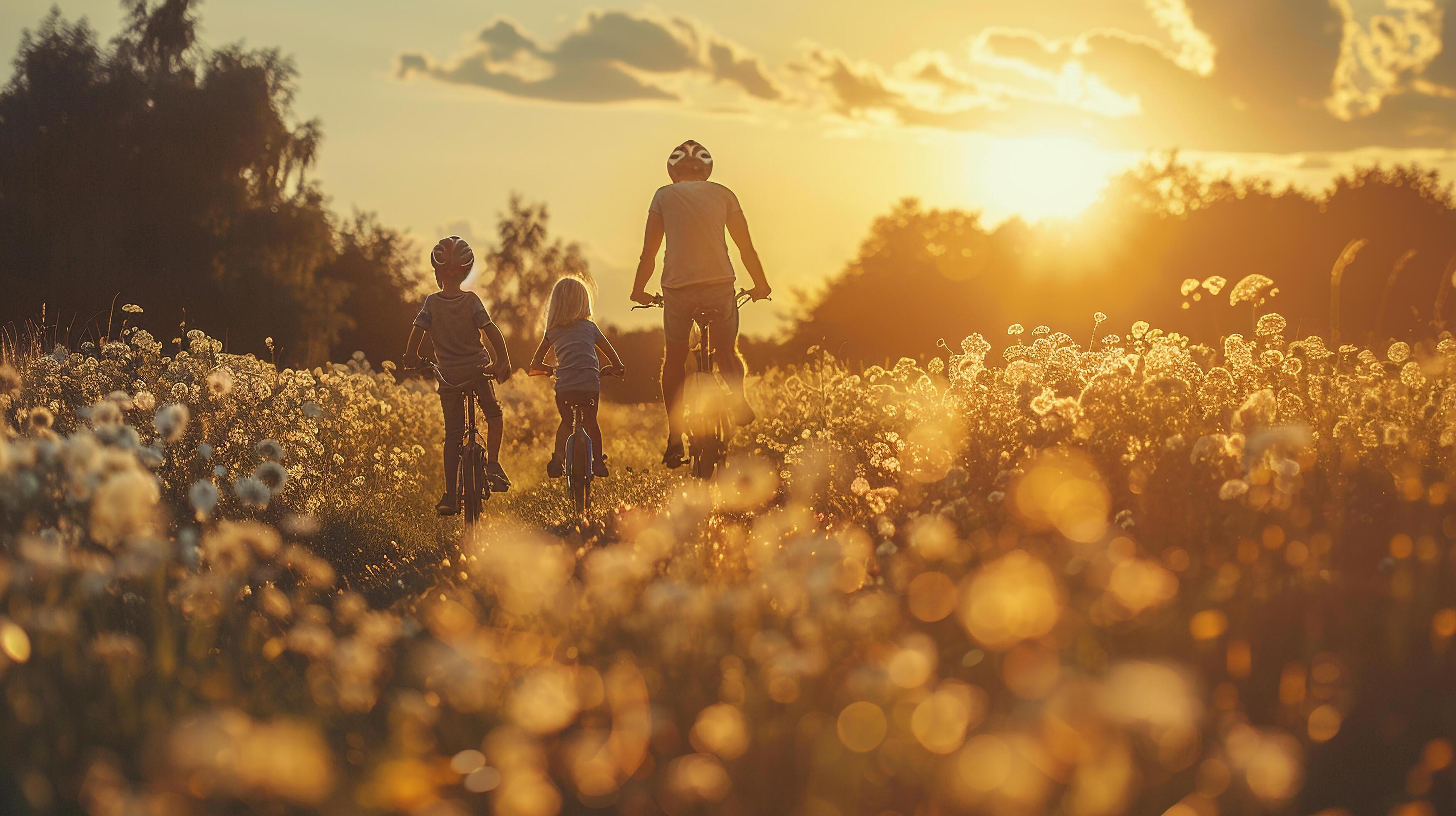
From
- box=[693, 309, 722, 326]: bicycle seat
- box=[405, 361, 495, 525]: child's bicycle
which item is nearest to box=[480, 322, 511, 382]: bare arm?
box=[405, 361, 495, 525]: child's bicycle

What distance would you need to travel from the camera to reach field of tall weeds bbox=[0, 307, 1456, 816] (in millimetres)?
2602

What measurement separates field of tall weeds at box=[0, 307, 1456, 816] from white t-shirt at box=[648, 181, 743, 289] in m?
2.20

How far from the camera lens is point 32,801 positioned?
2273 millimetres

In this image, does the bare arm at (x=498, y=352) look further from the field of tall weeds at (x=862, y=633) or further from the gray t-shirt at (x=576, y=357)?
the field of tall weeds at (x=862, y=633)

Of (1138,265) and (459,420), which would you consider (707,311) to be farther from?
(1138,265)

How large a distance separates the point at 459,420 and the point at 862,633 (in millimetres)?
5480

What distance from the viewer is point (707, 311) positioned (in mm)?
7887

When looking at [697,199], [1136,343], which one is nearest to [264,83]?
[697,199]

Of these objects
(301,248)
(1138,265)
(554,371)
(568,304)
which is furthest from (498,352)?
(1138,265)

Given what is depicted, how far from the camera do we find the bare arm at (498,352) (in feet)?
26.3

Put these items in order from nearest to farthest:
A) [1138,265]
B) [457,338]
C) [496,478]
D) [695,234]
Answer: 1. [695,234]
2. [457,338]
3. [496,478]
4. [1138,265]

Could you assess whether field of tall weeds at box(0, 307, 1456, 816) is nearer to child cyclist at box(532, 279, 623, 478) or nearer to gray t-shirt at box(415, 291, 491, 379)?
gray t-shirt at box(415, 291, 491, 379)

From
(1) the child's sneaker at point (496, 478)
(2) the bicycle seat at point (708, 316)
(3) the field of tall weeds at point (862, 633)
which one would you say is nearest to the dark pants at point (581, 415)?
(1) the child's sneaker at point (496, 478)

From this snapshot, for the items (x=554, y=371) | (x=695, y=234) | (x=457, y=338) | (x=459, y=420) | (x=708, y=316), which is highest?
(x=695, y=234)
